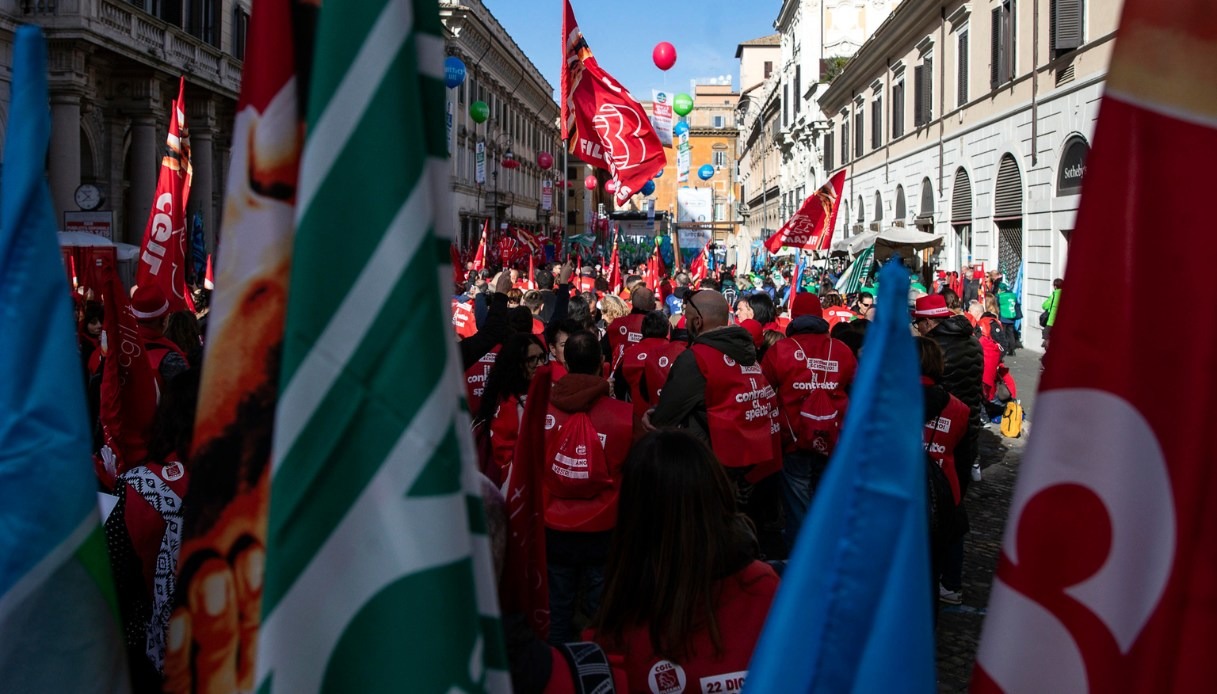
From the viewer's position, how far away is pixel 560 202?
81250 millimetres

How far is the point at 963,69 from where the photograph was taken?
24281 mm

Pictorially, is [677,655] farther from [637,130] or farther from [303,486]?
[637,130]

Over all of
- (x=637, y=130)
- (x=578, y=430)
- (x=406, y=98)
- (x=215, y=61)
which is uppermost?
(x=215, y=61)

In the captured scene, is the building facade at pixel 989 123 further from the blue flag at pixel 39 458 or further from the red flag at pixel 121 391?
the blue flag at pixel 39 458

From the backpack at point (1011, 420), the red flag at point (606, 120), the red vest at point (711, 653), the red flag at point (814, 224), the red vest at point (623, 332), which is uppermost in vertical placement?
the red flag at point (606, 120)

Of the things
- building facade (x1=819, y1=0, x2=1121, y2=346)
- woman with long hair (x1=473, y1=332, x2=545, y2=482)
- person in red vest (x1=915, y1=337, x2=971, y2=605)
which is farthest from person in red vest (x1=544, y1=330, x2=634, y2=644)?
building facade (x1=819, y1=0, x2=1121, y2=346)

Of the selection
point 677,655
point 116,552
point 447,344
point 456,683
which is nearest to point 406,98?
point 447,344

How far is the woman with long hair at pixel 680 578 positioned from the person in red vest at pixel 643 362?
12.0 ft

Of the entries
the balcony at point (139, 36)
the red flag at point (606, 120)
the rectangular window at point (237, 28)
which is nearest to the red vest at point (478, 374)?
the red flag at point (606, 120)

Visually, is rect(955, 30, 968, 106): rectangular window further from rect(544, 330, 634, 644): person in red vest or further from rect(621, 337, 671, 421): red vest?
rect(544, 330, 634, 644): person in red vest

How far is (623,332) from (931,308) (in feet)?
8.06

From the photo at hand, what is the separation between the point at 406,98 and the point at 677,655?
5.04 ft

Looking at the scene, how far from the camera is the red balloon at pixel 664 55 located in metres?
18.5

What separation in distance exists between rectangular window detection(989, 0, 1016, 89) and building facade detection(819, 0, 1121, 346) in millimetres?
36
